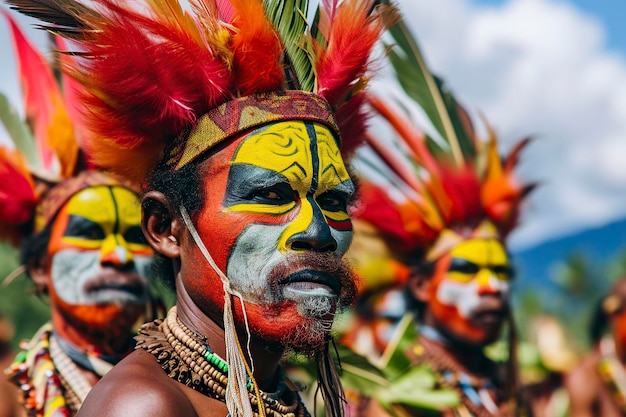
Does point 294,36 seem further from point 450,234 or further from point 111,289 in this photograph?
point 450,234

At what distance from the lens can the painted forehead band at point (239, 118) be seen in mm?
2938

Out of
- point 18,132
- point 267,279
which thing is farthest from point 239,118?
point 18,132

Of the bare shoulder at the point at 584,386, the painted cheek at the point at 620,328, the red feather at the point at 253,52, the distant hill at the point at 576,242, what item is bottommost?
the distant hill at the point at 576,242

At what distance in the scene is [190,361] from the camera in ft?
9.10

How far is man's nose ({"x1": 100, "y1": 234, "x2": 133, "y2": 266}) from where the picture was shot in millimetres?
4625

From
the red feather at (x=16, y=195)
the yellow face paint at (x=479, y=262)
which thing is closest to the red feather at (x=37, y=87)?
the red feather at (x=16, y=195)

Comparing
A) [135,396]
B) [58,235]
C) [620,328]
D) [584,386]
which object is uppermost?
[135,396]

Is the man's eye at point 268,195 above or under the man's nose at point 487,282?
above

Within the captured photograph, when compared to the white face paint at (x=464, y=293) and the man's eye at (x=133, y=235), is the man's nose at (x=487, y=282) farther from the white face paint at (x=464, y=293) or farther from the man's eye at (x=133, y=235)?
the man's eye at (x=133, y=235)

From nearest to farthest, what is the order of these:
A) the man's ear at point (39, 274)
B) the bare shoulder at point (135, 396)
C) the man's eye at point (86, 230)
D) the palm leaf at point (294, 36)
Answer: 1. the bare shoulder at point (135, 396)
2. the palm leaf at point (294, 36)
3. the man's eye at point (86, 230)
4. the man's ear at point (39, 274)

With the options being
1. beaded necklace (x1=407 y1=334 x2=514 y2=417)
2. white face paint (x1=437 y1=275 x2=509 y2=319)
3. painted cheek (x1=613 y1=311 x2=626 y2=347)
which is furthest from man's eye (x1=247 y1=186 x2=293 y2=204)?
painted cheek (x1=613 y1=311 x2=626 y2=347)

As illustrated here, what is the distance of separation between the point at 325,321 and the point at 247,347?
254mm

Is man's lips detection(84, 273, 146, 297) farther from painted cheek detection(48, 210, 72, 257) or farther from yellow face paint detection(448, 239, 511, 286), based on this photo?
yellow face paint detection(448, 239, 511, 286)

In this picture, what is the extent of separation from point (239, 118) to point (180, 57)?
0.90 feet
